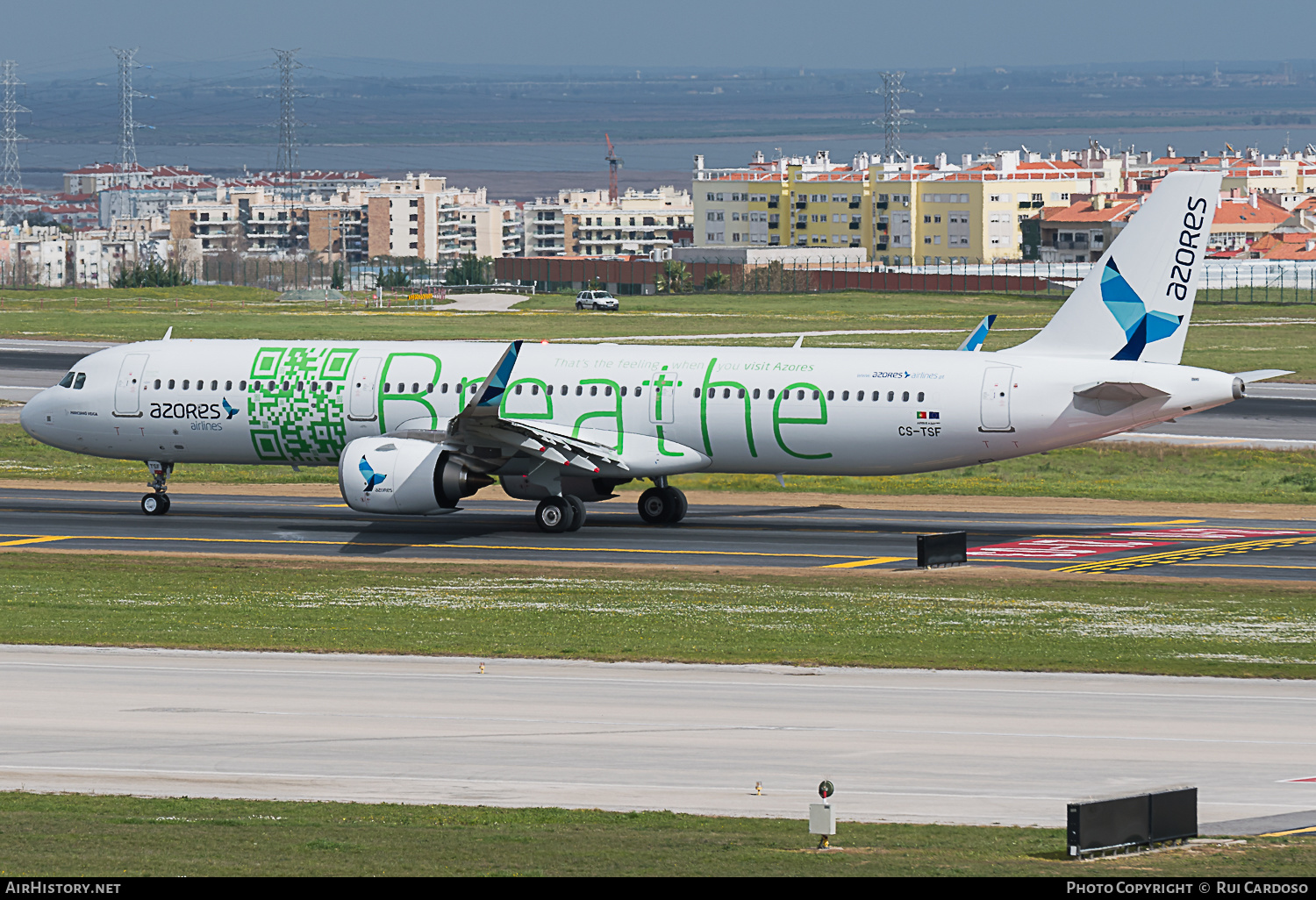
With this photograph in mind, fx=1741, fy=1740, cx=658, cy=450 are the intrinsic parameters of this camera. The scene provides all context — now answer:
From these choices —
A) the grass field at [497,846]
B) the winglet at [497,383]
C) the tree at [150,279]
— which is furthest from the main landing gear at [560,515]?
the tree at [150,279]

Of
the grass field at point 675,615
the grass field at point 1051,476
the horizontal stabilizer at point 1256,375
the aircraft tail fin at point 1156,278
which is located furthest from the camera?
the grass field at point 1051,476

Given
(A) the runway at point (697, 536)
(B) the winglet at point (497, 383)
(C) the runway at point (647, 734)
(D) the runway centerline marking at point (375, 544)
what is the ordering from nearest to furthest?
1. (C) the runway at point (647, 734)
2. (A) the runway at point (697, 536)
3. (B) the winglet at point (497, 383)
4. (D) the runway centerline marking at point (375, 544)

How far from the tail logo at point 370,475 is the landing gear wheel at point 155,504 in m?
9.19

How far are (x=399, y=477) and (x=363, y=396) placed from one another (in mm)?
4103

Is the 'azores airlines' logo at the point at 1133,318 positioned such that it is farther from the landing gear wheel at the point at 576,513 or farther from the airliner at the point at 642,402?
the landing gear wheel at the point at 576,513

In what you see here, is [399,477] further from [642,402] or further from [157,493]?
[157,493]

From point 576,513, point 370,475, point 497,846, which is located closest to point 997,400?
point 576,513

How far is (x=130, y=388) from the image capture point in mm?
53344

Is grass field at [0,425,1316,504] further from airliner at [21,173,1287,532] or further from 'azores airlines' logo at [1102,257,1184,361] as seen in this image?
'azores airlines' logo at [1102,257,1184,361]

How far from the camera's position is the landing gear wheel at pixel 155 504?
2121 inches

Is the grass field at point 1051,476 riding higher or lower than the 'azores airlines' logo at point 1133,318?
lower

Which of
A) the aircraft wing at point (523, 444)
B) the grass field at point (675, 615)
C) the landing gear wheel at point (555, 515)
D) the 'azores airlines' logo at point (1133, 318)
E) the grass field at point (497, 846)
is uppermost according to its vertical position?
the 'azores airlines' logo at point (1133, 318)

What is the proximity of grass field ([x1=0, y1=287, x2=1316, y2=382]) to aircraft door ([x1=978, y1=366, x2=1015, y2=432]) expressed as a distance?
158ft

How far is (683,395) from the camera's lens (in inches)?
1949
